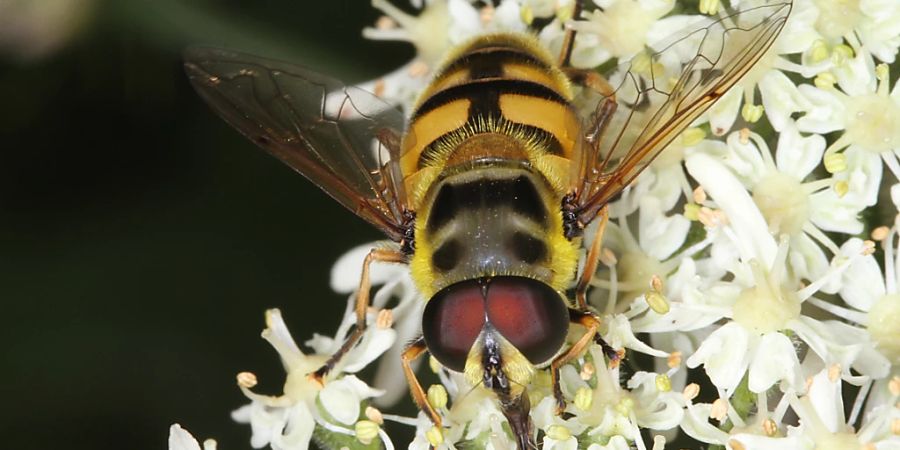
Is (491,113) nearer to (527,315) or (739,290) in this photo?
(527,315)

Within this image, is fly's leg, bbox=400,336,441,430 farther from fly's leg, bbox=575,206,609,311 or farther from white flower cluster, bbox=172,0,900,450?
fly's leg, bbox=575,206,609,311

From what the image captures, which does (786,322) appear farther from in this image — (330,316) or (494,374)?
(330,316)

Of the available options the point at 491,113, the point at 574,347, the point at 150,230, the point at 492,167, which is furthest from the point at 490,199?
the point at 150,230

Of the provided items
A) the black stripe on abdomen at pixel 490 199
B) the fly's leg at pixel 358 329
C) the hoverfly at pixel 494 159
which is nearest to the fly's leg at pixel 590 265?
the hoverfly at pixel 494 159

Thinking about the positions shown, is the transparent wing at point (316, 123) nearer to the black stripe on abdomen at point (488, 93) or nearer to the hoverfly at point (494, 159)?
the hoverfly at point (494, 159)

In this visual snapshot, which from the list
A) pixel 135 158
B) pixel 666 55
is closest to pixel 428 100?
pixel 666 55
